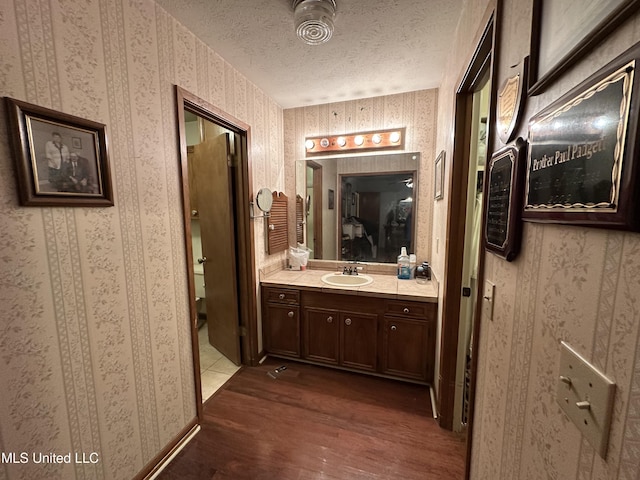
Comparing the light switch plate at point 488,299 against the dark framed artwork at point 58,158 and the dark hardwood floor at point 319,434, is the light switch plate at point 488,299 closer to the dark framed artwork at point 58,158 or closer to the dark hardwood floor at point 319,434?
the dark hardwood floor at point 319,434

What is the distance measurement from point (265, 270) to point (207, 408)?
1138 mm

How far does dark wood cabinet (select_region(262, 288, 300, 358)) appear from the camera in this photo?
2330 millimetres

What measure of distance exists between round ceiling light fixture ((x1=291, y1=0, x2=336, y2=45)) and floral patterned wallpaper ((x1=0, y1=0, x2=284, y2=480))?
698 millimetres

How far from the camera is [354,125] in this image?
2.52 m

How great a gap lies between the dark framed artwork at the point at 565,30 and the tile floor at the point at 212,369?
2508 mm

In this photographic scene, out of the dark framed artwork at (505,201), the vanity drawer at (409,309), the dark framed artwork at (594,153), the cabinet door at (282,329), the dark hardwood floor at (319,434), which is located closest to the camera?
the dark framed artwork at (594,153)

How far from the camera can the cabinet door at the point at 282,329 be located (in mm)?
2346

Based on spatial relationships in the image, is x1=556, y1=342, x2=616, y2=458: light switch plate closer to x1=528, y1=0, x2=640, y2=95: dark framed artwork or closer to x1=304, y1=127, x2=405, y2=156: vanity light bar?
x1=528, y1=0, x2=640, y2=95: dark framed artwork

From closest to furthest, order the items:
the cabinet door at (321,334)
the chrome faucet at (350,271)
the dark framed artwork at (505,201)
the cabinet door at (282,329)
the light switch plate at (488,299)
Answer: the dark framed artwork at (505,201) → the light switch plate at (488,299) → the cabinet door at (321,334) → the cabinet door at (282,329) → the chrome faucet at (350,271)

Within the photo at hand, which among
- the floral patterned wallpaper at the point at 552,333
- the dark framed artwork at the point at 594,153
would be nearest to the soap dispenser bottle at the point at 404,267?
the floral patterned wallpaper at the point at 552,333

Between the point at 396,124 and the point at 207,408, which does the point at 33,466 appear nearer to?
the point at 207,408

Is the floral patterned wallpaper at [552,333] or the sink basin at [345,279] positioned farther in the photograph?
the sink basin at [345,279]

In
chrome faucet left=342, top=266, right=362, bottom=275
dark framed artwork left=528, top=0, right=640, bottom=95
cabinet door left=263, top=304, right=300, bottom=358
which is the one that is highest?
dark framed artwork left=528, top=0, right=640, bottom=95

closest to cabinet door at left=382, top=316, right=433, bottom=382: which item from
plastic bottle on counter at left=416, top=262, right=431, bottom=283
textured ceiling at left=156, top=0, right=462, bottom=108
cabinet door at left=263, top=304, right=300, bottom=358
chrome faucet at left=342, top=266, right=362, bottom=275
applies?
plastic bottle on counter at left=416, top=262, right=431, bottom=283
